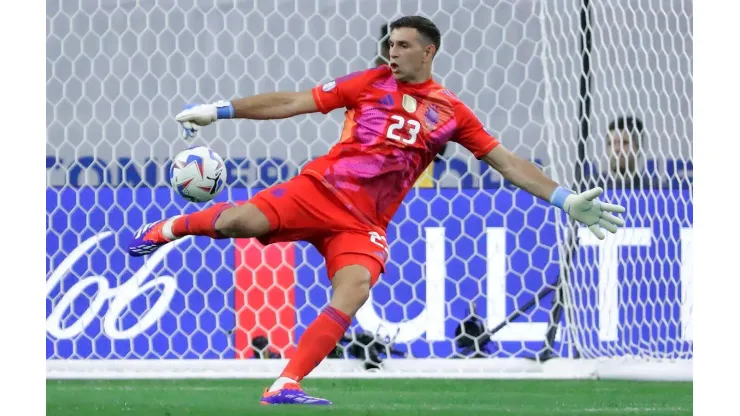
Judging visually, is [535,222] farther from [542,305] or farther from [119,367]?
[119,367]

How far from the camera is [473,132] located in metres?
5.68

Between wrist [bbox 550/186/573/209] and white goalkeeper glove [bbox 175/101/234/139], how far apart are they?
1.43 m

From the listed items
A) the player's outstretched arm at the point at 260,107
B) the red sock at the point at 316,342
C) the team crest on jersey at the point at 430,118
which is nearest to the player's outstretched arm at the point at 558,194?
the team crest on jersey at the point at 430,118

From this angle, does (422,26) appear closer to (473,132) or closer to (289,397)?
(473,132)

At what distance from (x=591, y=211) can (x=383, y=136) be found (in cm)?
94

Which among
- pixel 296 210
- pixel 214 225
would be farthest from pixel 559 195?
pixel 214 225

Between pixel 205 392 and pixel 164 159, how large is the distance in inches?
71.1

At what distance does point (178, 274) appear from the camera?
293 inches

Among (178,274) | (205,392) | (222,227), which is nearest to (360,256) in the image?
(222,227)

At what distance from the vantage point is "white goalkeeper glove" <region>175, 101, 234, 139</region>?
5434 millimetres

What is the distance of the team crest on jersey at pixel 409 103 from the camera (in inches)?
221

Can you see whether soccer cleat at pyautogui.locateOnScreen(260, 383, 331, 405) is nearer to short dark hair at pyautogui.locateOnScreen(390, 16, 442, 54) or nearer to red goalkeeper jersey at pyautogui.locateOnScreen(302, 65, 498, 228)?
red goalkeeper jersey at pyautogui.locateOnScreen(302, 65, 498, 228)

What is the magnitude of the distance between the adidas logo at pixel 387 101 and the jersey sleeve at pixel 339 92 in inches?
4.4

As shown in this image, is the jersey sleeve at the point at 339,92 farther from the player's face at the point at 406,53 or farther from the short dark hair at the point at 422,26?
the short dark hair at the point at 422,26
